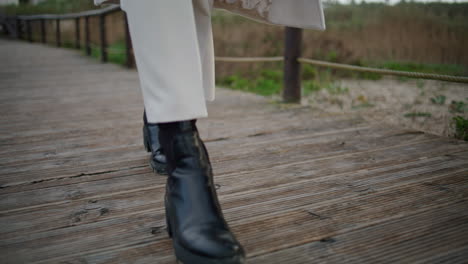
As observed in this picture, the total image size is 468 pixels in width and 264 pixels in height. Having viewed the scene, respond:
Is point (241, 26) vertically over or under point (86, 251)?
over

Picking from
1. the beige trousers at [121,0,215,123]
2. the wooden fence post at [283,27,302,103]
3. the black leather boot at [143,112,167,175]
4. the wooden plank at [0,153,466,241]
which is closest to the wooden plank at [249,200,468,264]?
the wooden plank at [0,153,466,241]

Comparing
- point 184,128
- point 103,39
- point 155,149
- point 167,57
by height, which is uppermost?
point 103,39

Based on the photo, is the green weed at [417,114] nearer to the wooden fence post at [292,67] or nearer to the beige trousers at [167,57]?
the wooden fence post at [292,67]

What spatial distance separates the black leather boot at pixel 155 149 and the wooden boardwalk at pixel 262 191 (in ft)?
0.11

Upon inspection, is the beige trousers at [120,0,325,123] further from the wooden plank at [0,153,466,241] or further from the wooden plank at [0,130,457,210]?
the wooden plank at [0,130,457,210]

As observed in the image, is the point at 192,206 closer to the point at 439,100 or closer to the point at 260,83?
the point at 439,100

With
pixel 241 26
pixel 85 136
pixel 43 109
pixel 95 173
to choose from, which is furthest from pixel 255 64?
pixel 95 173

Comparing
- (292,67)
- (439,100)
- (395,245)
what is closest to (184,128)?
(395,245)

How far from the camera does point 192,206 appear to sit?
0.72 metres

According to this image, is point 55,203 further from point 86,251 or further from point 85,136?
point 85,136

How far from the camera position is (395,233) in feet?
2.66

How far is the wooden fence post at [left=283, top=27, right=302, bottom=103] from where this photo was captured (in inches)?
96.8

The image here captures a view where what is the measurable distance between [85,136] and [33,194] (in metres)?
0.66

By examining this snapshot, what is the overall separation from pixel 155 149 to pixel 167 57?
58 centimetres
